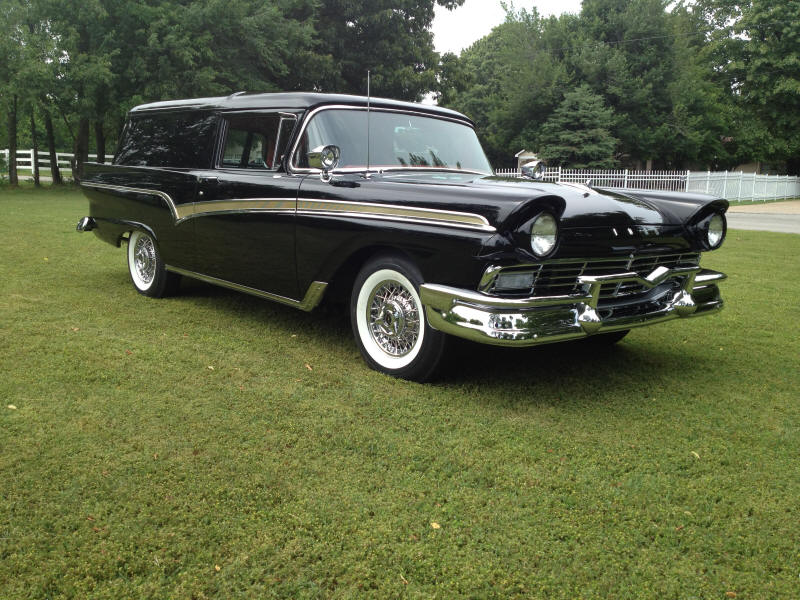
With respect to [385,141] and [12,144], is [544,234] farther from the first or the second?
[12,144]

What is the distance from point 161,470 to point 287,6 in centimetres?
2738

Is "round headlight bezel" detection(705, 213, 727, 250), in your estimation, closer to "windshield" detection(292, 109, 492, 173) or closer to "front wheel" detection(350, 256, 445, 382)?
"windshield" detection(292, 109, 492, 173)

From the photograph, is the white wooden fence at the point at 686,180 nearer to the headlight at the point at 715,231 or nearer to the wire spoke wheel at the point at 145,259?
the wire spoke wheel at the point at 145,259

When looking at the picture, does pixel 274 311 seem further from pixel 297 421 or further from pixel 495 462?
pixel 495 462

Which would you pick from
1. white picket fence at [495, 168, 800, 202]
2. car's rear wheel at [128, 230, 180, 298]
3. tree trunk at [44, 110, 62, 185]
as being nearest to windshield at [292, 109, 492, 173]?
car's rear wheel at [128, 230, 180, 298]

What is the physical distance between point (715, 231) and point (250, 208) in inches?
128

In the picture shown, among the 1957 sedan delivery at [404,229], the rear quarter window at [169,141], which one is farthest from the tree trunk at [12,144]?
the 1957 sedan delivery at [404,229]

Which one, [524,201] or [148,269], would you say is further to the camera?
[148,269]

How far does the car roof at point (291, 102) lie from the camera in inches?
186

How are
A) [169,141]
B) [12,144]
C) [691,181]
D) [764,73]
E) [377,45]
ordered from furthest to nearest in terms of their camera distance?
[764,73]
[377,45]
[691,181]
[12,144]
[169,141]

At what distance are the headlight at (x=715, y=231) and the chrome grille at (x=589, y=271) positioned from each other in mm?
390

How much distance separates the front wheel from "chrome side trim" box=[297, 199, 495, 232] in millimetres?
283

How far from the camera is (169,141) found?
19.4ft

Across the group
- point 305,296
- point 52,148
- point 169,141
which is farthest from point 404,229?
point 52,148
